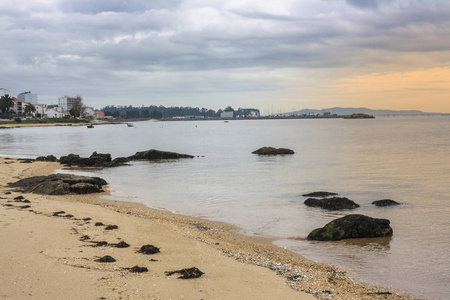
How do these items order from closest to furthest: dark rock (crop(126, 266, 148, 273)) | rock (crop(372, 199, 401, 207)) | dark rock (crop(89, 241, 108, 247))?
dark rock (crop(126, 266, 148, 273))
dark rock (crop(89, 241, 108, 247))
rock (crop(372, 199, 401, 207))

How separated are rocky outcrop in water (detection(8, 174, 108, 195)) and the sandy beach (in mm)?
5508

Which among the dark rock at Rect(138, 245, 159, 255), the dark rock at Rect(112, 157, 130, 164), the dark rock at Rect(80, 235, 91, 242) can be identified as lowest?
the dark rock at Rect(112, 157, 130, 164)

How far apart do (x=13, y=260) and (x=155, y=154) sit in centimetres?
3507

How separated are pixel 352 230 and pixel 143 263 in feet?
24.7

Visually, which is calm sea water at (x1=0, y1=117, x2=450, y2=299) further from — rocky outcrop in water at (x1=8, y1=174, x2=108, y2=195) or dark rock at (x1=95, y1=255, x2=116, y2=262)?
dark rock at (x1=95, y1=255, x2=116, y2=262)

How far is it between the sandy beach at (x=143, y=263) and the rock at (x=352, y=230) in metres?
1.89

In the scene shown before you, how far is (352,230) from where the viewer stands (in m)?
13.7

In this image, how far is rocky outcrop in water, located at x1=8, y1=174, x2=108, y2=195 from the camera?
68.1 ft

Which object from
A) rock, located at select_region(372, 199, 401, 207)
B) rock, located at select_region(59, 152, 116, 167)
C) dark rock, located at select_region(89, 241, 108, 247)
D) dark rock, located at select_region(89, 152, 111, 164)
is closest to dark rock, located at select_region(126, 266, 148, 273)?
dark rock, located at select_region(89, 241, 108, 247)

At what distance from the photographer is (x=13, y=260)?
8945 millimetres

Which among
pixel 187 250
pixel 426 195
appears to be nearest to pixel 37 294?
pixel 187 250

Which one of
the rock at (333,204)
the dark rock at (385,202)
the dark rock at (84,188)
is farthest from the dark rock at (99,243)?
the dark rock at (385,202)

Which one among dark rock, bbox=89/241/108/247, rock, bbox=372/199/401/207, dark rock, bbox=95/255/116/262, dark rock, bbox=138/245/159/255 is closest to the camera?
dark rock, bbox=95/255/116/262

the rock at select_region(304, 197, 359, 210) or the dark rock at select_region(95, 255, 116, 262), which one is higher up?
the dark rock at select_region(95, 255, 116, 262)
